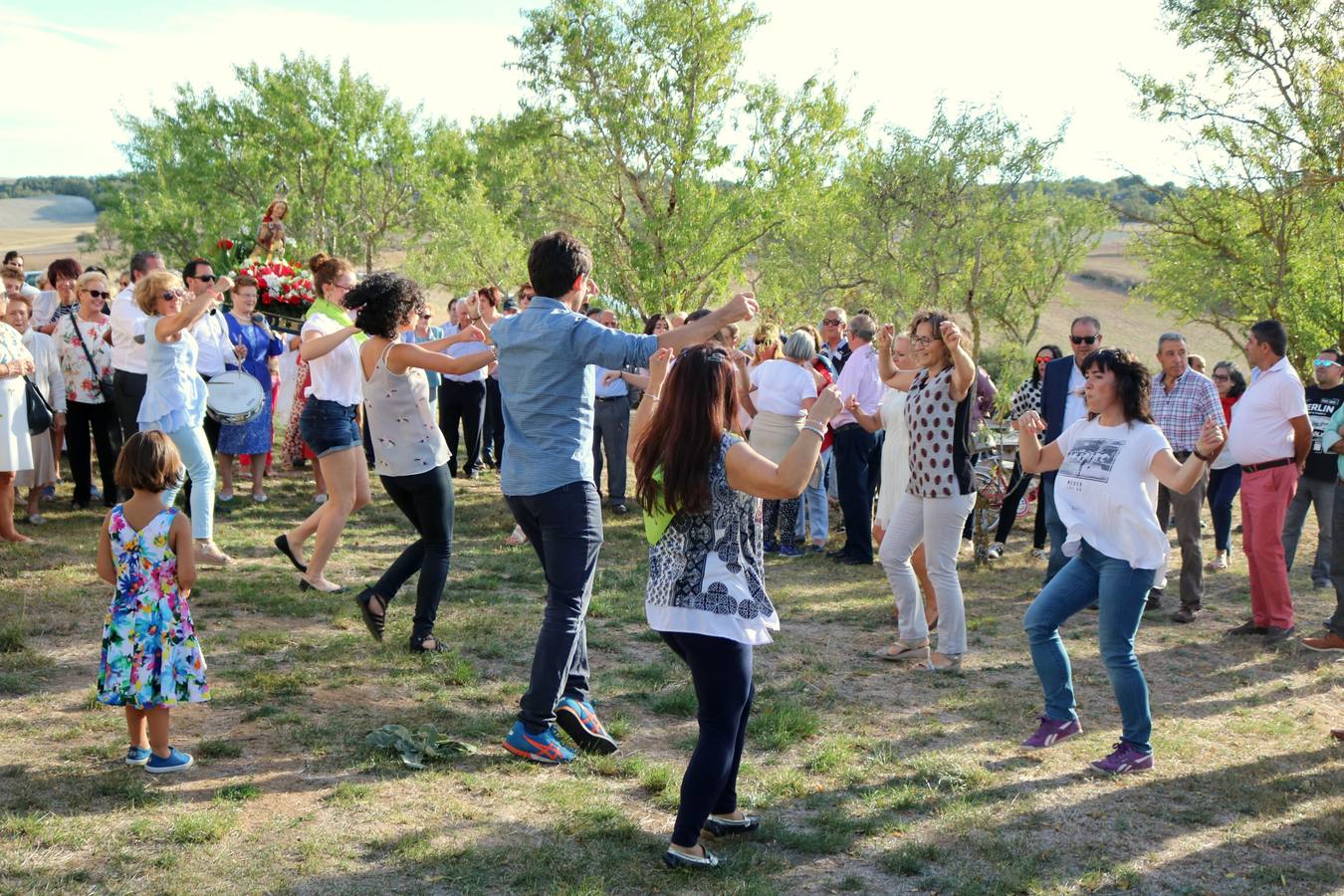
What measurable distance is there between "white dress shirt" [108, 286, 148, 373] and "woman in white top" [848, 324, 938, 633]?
223 inches

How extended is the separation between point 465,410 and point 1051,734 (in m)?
8.74

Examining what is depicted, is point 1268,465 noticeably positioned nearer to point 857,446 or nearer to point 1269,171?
point 857,446

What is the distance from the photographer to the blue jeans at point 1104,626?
16.5ft

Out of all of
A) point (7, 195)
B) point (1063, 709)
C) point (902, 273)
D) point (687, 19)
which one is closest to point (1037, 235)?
point (902, 273)

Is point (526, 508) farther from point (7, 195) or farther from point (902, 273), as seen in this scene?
point (7, 195)

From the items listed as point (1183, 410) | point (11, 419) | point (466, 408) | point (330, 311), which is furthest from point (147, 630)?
point (466, 408)

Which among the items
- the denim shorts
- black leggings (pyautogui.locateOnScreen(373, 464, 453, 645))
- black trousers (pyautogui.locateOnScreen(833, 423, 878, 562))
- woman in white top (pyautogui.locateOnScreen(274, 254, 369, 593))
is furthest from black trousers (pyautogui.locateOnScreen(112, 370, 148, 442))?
black trousers (pyautogui.locateOnScreen(833, 423, 878, 562))

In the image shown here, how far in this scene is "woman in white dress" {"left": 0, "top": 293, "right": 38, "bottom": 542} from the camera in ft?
26.4

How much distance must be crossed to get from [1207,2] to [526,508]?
54.5ft

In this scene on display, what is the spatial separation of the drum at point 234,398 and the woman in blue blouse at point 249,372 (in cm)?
65

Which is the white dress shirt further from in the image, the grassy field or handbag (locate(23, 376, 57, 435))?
the grassy field

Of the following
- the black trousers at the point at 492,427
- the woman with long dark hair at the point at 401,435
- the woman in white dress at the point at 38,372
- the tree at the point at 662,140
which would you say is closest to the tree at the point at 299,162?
the tree at the point at 662,140

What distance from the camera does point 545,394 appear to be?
15.2 feet

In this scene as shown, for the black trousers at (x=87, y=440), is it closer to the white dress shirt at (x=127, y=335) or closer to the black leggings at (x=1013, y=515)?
the white dress shirt at (x=127, y=335)
